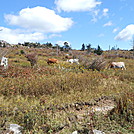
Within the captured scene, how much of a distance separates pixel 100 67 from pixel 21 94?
7.46 meters

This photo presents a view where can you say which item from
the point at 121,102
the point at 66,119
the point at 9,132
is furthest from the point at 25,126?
the point at 121,102

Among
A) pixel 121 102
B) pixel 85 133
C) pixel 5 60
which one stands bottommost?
pixel 85 133

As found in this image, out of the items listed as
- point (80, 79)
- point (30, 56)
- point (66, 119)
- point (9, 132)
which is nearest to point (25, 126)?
point (9, 132)

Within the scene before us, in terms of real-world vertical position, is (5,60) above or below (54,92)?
above

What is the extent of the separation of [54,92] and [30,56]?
8033 millimetres

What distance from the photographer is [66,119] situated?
10.8ft

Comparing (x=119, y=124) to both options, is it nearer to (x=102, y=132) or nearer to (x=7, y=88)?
(x=102, y=132)

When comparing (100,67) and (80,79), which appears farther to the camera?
(100,67)

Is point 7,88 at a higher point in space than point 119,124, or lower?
higher

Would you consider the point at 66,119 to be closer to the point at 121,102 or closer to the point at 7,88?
the point at 121,102

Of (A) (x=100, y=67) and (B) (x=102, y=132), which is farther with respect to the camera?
(A) (x=100, y=67)

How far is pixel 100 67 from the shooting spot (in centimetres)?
1100

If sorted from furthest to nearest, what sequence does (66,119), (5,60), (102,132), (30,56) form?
1. (30,56)
2. (5,60)
3. (66,119)
4. (102,132)

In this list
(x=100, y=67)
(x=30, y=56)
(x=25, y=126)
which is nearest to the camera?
(x=25, y=126)
